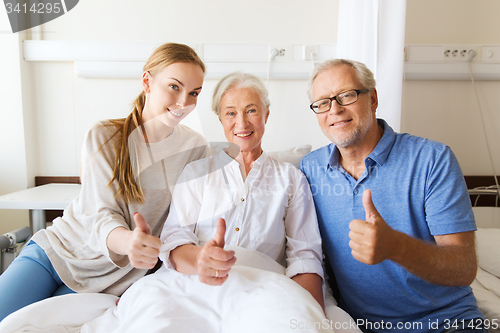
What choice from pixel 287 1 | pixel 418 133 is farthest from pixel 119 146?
pixel 418 133

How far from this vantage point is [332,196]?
1.00m

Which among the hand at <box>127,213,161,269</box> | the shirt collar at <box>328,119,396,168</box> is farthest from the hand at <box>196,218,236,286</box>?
the shirt collar at <box>328,119,396,168</box>

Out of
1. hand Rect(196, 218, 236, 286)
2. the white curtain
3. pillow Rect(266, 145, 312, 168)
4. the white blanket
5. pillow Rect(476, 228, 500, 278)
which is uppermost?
the white curtain

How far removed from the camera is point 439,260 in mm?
795

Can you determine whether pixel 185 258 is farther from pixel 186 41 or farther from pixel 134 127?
pixel 186 41

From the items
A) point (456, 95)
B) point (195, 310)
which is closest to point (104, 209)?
point (195, 310)

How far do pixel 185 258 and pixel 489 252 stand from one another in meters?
1.12

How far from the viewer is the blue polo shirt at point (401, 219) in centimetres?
88

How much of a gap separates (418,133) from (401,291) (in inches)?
46.6

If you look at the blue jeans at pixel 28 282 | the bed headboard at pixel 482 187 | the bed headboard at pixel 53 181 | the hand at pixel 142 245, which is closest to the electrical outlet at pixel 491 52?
the bed headboard at pixel 482 187

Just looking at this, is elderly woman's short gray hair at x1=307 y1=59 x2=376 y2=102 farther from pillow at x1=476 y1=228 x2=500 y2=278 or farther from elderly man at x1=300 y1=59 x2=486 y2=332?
pillow at x1=476 y1=228 x2=500 y2=278

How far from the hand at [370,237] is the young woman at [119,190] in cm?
51

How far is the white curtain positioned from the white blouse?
61cm

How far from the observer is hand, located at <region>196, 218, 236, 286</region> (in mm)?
682
